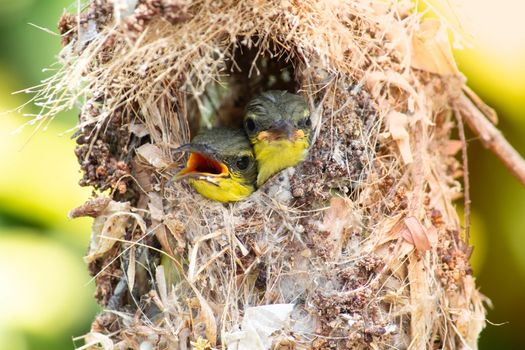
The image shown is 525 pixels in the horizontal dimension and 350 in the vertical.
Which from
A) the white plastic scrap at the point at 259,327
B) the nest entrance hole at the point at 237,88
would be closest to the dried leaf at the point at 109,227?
the white plastic scrap at the point at 259,327

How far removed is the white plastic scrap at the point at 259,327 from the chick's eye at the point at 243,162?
757 mm

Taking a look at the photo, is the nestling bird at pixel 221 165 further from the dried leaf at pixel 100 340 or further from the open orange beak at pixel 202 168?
the dried leaf at pixel 100 340

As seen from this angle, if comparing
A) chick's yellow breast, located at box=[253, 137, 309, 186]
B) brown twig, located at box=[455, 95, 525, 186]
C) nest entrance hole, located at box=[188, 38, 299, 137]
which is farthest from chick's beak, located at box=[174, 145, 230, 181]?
brown twig, located at box=[455, 95, 525, 186]

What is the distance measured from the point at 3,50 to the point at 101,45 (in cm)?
105

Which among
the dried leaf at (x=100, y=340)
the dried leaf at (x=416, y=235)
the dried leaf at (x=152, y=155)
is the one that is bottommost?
the dried leaf at (x=100, y=340)

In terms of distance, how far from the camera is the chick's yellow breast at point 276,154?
9.75 ft

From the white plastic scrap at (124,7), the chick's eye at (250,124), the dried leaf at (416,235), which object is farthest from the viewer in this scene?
the chick's eye at (250,124)

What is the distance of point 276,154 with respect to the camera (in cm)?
309

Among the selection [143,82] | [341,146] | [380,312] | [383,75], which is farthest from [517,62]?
[143,82]

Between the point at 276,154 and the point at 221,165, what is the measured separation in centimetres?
23

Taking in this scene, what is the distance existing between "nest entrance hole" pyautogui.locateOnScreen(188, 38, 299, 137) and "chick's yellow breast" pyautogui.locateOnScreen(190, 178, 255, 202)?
0.78m

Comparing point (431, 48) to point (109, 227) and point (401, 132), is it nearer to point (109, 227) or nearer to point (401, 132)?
point (401, 132)

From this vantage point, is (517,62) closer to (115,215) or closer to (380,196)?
(380,196)

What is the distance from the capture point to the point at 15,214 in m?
3.10
